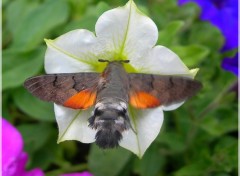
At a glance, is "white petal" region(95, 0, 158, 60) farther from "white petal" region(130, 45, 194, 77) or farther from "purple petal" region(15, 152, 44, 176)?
"purple petal" region(15, 152, 44, 176)

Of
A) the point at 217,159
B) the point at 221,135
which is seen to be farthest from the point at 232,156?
the point at 221,135

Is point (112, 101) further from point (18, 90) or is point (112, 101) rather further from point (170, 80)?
point (18, 90)

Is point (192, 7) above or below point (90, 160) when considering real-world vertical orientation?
above

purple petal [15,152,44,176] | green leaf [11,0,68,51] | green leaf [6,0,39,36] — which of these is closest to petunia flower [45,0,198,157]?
purple petal [15,152,44,176]

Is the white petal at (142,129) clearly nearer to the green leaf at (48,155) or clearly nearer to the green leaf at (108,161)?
the green leaf at (108,161)

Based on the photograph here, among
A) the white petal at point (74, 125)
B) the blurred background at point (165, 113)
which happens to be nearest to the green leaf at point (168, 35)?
the blurred background at point (165, 113)

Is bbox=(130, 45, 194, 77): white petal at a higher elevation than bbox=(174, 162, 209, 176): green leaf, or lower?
higher
